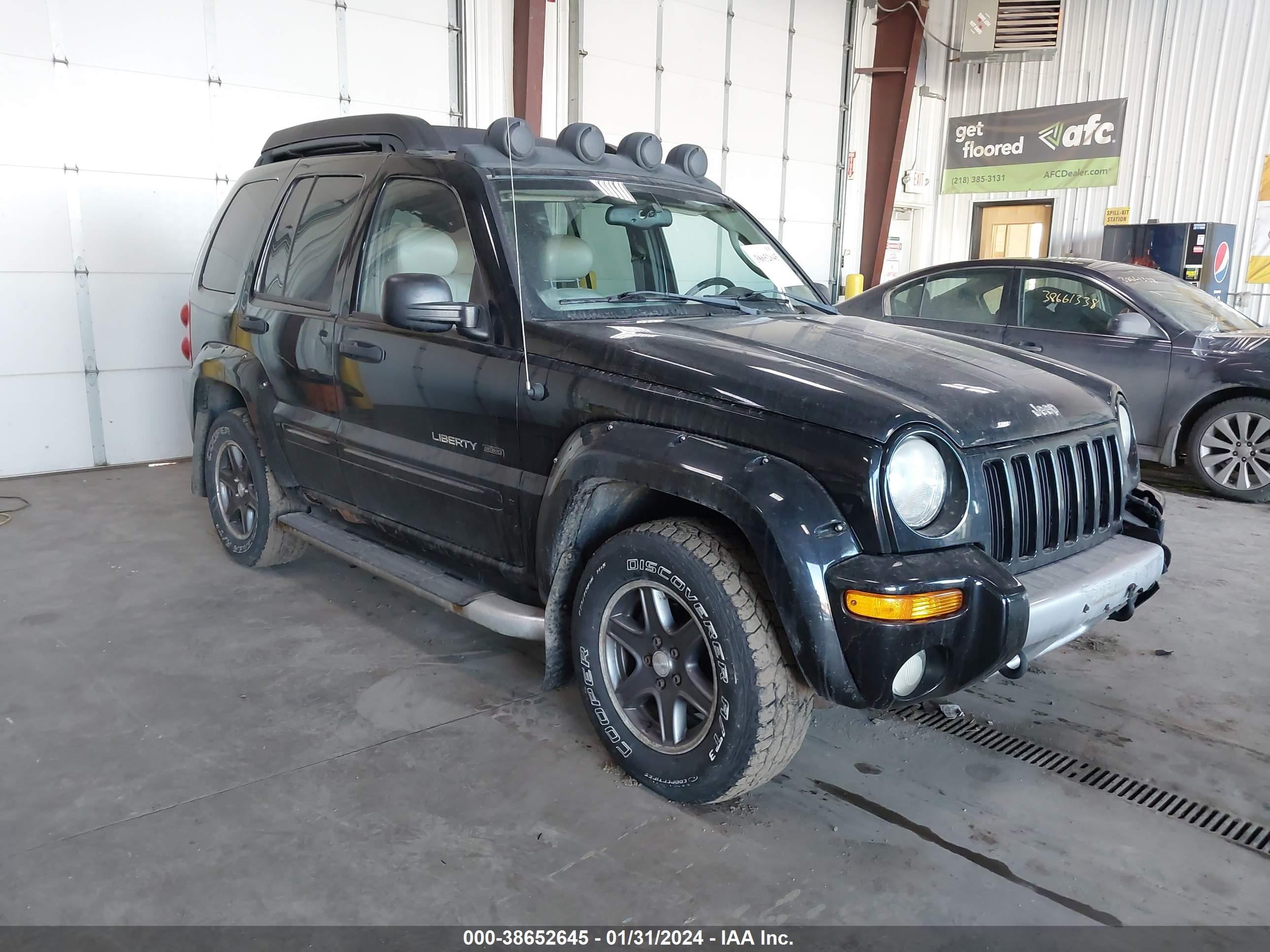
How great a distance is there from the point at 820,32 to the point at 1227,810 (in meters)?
10.9

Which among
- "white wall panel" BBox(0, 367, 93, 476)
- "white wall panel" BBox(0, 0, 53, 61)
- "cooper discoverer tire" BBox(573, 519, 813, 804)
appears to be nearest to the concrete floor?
"cooper discoverer tire" BBox(573, 519, 813, 804)

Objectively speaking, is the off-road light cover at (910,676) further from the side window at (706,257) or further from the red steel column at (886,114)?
the red steel column at (886,114)

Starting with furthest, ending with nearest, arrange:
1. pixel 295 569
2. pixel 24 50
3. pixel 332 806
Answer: pixel 24 50
pixel 295 569
pixel 332 806

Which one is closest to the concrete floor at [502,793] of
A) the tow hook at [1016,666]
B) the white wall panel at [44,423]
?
the tow hook at [1016,666]

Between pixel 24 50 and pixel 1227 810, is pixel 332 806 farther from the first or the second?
pixel 24 50

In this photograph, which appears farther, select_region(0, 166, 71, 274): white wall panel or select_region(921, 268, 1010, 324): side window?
select_region(921, 268, 1010, 324): side window

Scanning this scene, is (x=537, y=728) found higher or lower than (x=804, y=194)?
lower

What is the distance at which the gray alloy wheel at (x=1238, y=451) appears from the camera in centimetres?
609

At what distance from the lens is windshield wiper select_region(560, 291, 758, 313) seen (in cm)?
300

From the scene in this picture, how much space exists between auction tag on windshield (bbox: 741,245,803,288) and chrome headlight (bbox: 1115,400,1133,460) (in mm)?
1248

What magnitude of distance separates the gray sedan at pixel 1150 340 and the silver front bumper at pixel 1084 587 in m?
3.18

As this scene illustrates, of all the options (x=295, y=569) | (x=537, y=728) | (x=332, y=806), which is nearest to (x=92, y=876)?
(x=332, y=806)

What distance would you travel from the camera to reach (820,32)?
11477 mm

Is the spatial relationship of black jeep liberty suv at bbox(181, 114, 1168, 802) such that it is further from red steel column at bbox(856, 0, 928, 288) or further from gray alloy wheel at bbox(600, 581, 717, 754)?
red steel column at bbox(856, 0, 928, 288)
